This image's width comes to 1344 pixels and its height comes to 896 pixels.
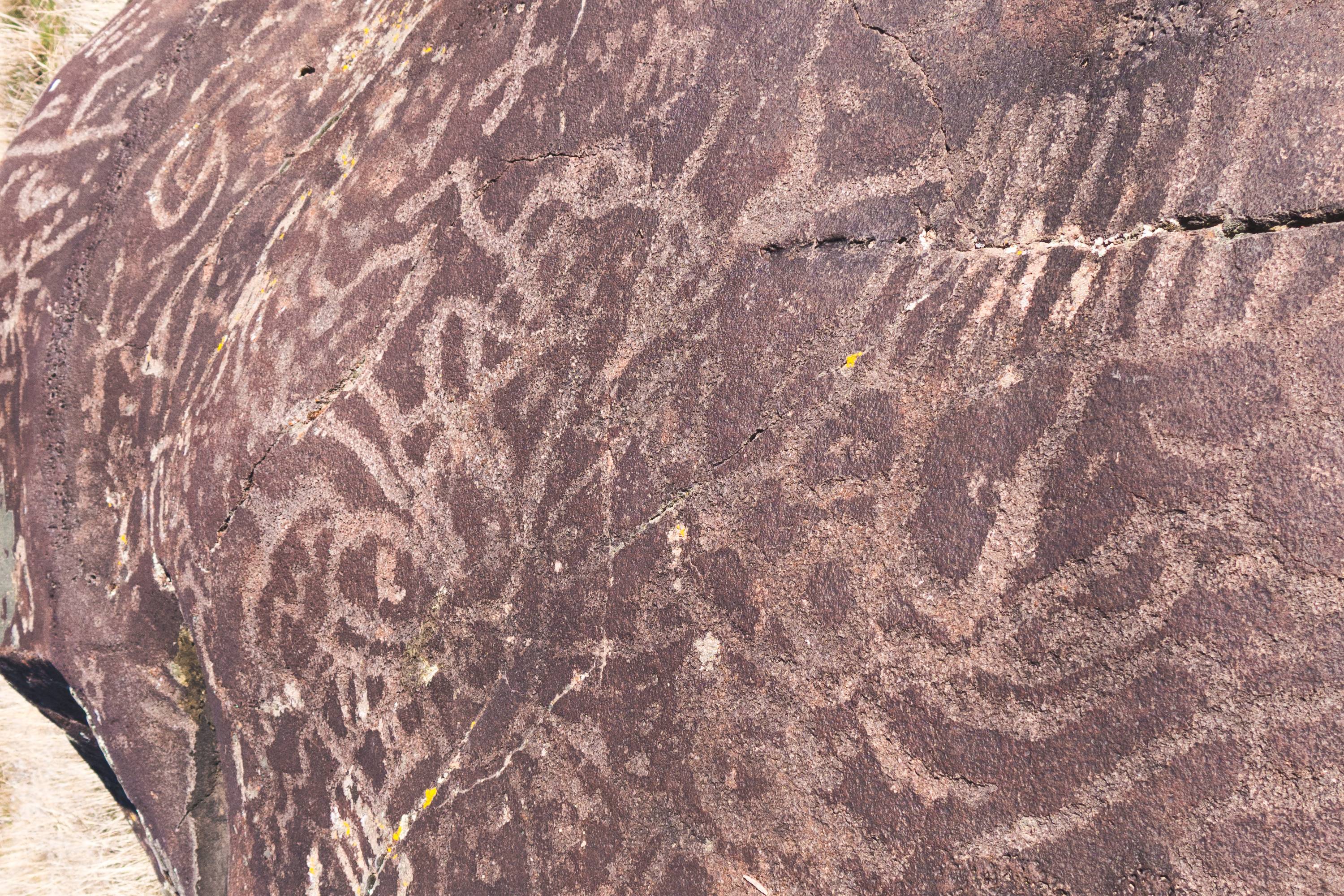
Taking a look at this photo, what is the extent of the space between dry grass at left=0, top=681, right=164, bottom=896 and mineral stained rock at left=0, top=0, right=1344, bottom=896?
5.43 ft

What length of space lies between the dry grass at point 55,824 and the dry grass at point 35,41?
245 centimetres

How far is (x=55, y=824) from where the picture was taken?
3445 millimetres

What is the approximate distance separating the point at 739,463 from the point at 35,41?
4.43 metres

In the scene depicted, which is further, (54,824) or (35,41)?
(35,41)

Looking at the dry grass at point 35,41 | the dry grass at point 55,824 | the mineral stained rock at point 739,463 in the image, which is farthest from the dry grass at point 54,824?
the dry grass at point 35,41

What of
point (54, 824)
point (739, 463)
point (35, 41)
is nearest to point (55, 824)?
point (54, 824)

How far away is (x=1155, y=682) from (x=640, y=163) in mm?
1051

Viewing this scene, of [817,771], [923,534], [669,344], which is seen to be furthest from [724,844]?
[669,344]

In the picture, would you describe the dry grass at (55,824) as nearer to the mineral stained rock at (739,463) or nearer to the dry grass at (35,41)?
the mineral stained rock at (739,463)

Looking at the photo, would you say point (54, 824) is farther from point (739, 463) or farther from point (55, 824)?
point (739, 463)

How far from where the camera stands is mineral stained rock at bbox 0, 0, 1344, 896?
1.11 metres

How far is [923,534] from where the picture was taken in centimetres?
124

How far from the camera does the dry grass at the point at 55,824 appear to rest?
11.0 ft

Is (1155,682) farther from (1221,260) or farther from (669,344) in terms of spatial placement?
(669,344)
